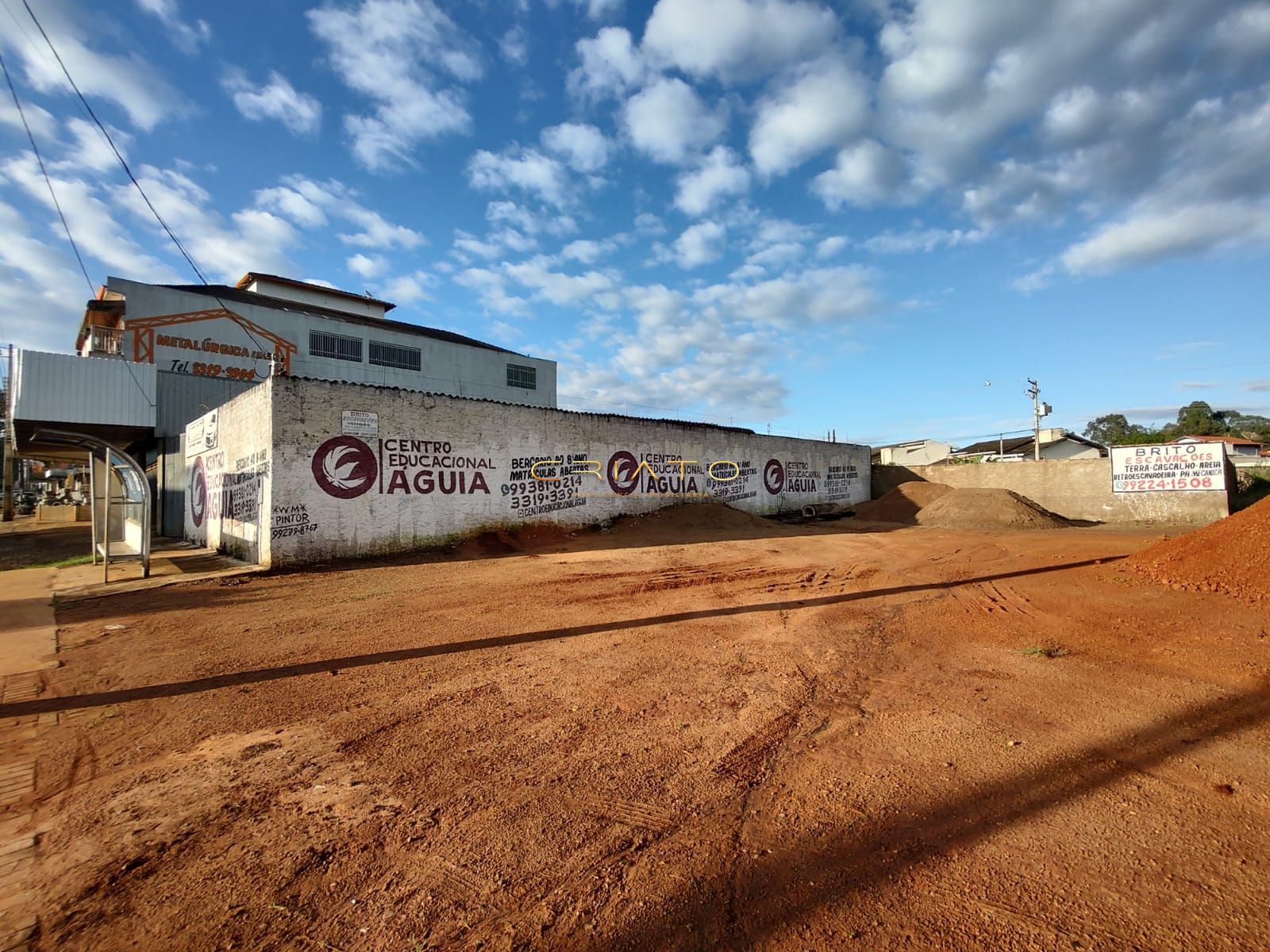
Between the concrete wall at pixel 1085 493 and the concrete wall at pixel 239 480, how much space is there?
1062 inches

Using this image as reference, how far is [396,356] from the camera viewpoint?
103 ft

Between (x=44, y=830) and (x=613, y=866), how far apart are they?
9.03 ft

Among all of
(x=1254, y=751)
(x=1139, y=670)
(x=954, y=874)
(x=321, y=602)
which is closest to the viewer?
(x=954, y=874)

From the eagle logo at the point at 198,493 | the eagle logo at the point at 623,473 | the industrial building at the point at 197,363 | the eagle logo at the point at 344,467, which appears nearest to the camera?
the eagle logo at the point at 344,467

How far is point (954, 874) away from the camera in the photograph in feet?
7.66

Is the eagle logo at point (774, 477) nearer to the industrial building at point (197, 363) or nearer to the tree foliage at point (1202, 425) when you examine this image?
the industrial building at point (197, 363)

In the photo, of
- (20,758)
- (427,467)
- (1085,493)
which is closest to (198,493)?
(427,467)

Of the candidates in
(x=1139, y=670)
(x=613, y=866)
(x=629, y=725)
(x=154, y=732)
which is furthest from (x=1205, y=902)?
(x=154, y=732)

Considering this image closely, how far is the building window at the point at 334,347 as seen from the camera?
1141 inches

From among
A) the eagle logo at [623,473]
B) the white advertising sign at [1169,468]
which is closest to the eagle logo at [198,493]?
the eagle logo at [623,473]

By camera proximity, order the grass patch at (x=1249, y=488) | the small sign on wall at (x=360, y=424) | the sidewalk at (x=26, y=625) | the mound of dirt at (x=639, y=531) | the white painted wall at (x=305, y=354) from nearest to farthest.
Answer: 1. the sidewalk at (x=26, y=625)
2. the small sign on wall at (x=360, y=424)
3. the mound of dirt at (x=639, y=531)
4. the grass patch at (x=1249, y=488)
5. the white painted wall at (x=305, y=354)

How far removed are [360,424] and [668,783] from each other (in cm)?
1149

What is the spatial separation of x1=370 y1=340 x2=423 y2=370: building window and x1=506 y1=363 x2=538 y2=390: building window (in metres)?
5.29

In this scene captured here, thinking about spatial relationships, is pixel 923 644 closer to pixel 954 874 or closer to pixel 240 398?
pixel 954 874
